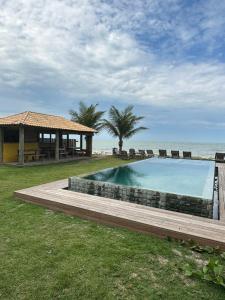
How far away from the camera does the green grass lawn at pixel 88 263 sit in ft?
8.89

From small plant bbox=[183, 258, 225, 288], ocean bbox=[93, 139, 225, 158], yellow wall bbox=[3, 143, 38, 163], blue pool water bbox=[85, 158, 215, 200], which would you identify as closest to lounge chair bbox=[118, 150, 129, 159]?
ocean bbox=[93, 139, 225, 158]

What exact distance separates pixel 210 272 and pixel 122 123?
1907 centimetres

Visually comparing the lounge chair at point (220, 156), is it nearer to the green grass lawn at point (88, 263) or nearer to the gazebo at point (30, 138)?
the gazebo at point (30, 138)

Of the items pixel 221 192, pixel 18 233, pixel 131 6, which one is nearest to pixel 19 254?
pixel 18 233

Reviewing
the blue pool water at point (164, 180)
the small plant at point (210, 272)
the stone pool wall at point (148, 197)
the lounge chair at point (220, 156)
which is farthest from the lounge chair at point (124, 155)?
the small plant at point (210, 272)

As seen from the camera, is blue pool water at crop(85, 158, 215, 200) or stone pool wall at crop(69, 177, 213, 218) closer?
stone pool wall at crop(69, 177, 213, 218)

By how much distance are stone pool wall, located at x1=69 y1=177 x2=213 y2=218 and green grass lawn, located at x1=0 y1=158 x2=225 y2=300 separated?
1.95 meters

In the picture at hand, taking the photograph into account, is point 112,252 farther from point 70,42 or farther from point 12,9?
point 70,42

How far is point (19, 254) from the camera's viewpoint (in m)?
3.48

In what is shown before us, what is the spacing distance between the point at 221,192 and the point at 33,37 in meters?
11.7

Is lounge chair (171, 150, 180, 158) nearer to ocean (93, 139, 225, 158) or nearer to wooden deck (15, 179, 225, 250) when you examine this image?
ocean (93, 139, 225, 158)

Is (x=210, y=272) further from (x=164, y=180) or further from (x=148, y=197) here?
(x=164, y=180)

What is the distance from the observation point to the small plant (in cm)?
291

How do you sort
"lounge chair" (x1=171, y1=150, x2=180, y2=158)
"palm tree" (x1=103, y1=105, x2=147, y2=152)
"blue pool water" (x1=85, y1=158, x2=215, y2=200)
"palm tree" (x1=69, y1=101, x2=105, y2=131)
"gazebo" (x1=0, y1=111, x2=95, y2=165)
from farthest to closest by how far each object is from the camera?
1. "palm tree" (x1=69, y1=101, x2=105, y2=131)
2. "palm tree" (x1=103, y1=105, x2=147, y2=152)
3. "lounge chair" (x1=171, y1=150, x2=180, y2=158)
4. "gazebo" (x1=0, y1=111, x2=95, y2=165)
5. "blue pool water" (x1=85, y1=158, x2=215, y2=200)
